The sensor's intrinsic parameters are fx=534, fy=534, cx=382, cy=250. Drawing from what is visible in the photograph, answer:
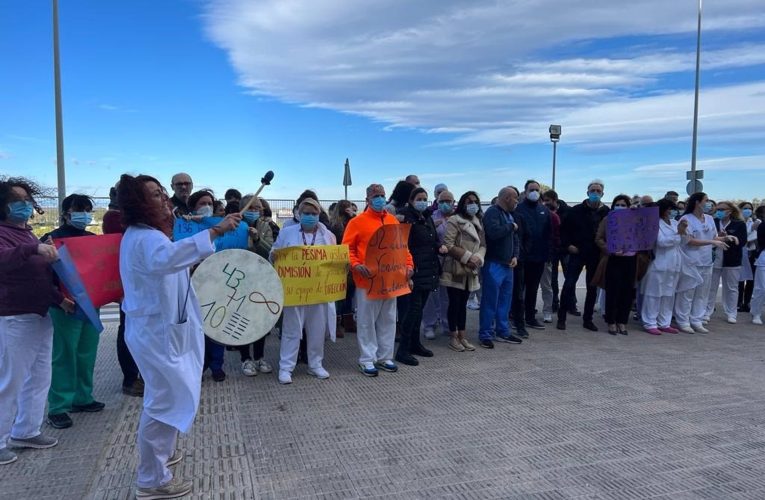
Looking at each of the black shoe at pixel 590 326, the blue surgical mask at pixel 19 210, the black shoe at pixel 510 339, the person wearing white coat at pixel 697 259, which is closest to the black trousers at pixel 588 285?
the black shoe at pixel 590 326

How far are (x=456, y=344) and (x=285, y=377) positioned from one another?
8.03 feet

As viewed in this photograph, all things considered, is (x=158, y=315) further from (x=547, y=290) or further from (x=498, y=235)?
(x=547, y=290)

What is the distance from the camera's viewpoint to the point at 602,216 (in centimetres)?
842

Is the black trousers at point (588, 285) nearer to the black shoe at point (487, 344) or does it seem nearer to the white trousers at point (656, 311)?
the white trousers at point (656, 311)

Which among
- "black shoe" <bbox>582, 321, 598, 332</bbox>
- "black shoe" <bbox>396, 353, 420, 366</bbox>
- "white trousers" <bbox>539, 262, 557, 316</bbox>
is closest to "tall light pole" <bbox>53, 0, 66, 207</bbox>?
"black shoe" <bbox>396, 353, 420, 366</bbox>

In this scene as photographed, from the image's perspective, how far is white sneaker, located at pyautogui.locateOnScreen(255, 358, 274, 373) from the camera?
596cm

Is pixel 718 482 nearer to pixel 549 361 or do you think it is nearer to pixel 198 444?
pixel 549 361

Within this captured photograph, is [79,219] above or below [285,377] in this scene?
above

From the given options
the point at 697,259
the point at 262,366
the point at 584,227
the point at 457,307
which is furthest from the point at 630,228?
the point at 262,366

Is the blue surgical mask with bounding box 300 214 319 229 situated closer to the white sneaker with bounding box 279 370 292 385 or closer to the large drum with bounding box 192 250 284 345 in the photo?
the large drum with bounding box 192 250 284 345

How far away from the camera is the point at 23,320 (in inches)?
154

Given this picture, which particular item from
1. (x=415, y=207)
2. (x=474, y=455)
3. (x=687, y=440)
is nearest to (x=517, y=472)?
(x=474, y=455)

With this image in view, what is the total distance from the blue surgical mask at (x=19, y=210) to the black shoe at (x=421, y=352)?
437cm

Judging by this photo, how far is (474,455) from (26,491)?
9.80 ft
